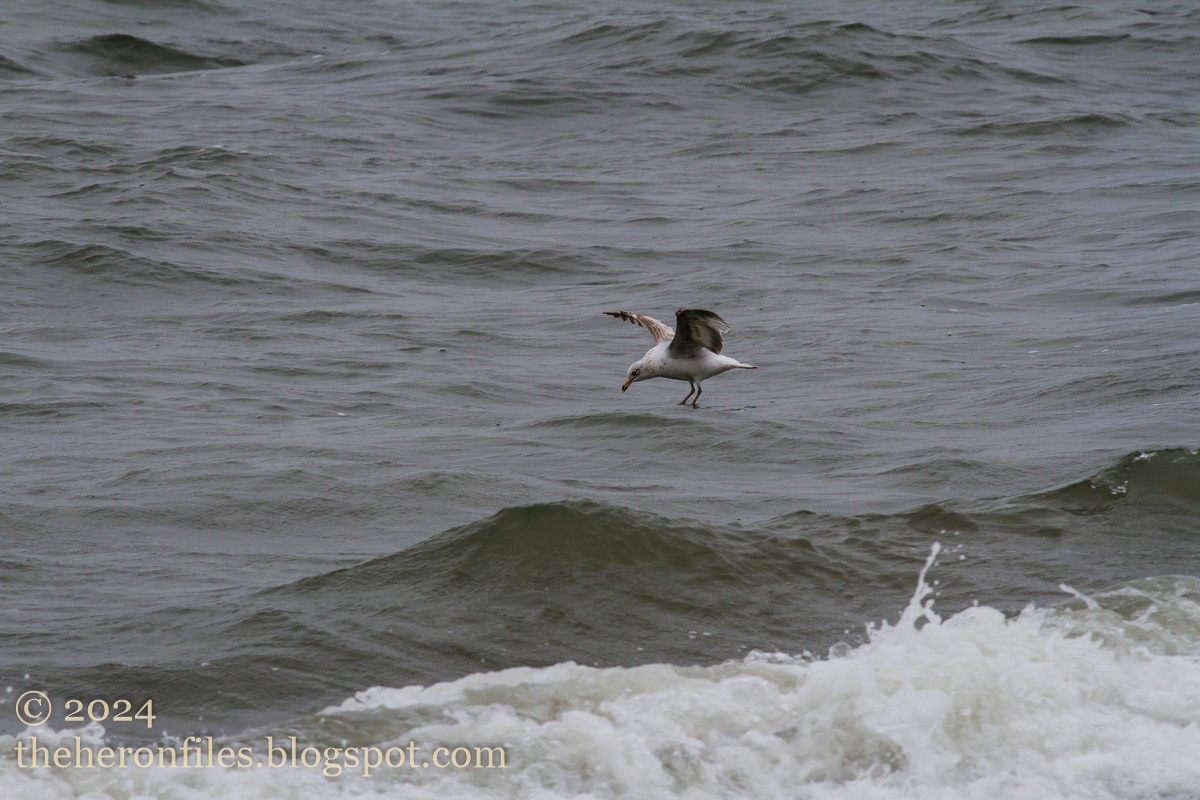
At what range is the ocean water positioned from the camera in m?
6.74

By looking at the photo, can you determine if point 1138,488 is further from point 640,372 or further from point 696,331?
point 640,372

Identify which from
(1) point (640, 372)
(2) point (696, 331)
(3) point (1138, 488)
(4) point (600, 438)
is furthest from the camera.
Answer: (4) point (600, 438)

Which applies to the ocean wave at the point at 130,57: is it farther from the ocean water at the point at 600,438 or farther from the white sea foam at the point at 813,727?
the white sea foam at the point at 813,727

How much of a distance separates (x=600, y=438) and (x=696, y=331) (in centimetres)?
140

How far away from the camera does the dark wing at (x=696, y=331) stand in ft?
30.9

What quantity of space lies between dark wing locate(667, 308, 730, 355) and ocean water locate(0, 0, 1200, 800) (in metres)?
0.81

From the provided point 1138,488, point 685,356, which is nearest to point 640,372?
point 685,356

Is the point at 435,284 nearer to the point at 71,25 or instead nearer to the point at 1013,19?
the point at 71,25

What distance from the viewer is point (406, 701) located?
6.86 meters

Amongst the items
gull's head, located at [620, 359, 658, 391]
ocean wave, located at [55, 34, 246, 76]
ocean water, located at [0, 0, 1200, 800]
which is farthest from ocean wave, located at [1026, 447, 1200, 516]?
ocean wave, located at [55, 34, 246, 76]

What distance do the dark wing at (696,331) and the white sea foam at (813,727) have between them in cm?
258

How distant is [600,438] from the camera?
35.9 feet

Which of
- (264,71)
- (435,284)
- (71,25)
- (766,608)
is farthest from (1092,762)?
(71,25)

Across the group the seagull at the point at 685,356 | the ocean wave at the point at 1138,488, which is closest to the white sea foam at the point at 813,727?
the ocean wave at the point at 1138,488
